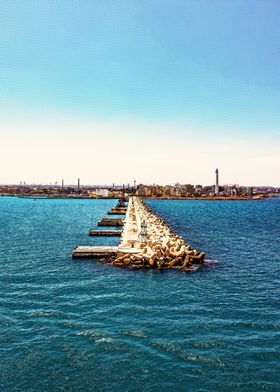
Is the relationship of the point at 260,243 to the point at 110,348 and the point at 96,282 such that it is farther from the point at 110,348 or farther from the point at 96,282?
the point at 110,348

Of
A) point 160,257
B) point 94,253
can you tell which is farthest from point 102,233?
point 160,257

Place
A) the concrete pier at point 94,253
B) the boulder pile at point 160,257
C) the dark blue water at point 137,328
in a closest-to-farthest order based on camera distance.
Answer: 1. the dark blue water at point 137,328
2. the boulder pile at point 160,257
3. the concrete pier at point 94,253

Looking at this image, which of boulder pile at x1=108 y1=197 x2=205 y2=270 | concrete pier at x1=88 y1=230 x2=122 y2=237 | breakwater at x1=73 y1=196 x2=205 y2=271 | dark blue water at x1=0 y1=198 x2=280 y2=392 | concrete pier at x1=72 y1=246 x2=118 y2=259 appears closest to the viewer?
dark blue water at x1=0 y1=198 x2=280 y2=392

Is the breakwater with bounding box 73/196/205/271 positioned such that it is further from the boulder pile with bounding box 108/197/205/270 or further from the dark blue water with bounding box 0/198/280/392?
the dark blue water with bounding box 0/198/280/392

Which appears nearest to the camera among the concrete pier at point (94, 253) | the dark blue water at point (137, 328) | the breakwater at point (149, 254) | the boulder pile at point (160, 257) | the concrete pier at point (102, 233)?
the dark blue water at point (137, 328)

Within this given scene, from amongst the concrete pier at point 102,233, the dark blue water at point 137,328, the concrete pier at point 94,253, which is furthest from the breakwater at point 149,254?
the concrete pier at point 102,233

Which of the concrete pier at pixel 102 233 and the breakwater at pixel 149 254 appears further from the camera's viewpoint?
the concrete pier at pixel 102 233

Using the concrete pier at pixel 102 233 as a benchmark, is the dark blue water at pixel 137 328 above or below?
below

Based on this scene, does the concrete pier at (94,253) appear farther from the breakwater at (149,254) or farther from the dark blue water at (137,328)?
the dark blue water at (137,328)

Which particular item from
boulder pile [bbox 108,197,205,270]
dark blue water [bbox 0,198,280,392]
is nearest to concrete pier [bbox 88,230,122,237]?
boulder pile [bbox 108,197,205,270]
